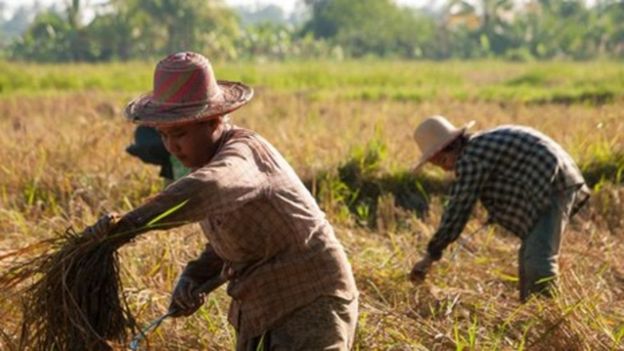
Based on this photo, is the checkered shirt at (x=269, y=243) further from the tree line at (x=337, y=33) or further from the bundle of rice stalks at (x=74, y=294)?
the tree line at (x=337, y=33)

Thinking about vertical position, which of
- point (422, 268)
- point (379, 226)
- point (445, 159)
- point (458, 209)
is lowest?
point (379, 226)

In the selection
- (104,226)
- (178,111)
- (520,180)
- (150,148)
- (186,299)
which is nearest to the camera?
(104,226)

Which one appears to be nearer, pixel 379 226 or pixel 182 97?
pixel 182 97

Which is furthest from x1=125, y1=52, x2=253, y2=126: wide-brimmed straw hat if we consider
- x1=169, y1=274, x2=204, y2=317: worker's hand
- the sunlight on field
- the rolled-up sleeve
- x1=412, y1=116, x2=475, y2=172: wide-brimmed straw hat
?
x1=412, y1=116, x2=475, y2=172: wide-brimmed straw hat

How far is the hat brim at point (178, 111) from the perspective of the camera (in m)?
2.30

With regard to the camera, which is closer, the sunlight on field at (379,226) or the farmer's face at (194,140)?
the farmer's face at (194,140)

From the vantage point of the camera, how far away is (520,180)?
4.14 meters

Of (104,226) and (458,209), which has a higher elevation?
(104,226)

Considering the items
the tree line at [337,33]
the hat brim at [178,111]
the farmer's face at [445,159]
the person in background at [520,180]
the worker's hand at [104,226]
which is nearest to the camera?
the worker's hand at [104,226]

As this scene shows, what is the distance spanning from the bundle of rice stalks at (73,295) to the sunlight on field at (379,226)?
223 mm

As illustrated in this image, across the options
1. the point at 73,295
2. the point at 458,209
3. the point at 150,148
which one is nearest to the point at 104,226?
the point at 73,295

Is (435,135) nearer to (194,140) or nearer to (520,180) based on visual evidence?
(520,180)

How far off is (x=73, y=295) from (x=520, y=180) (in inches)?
91.4

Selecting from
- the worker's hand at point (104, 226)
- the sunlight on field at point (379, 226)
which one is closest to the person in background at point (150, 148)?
the sunlight on field at point (379, 226)
